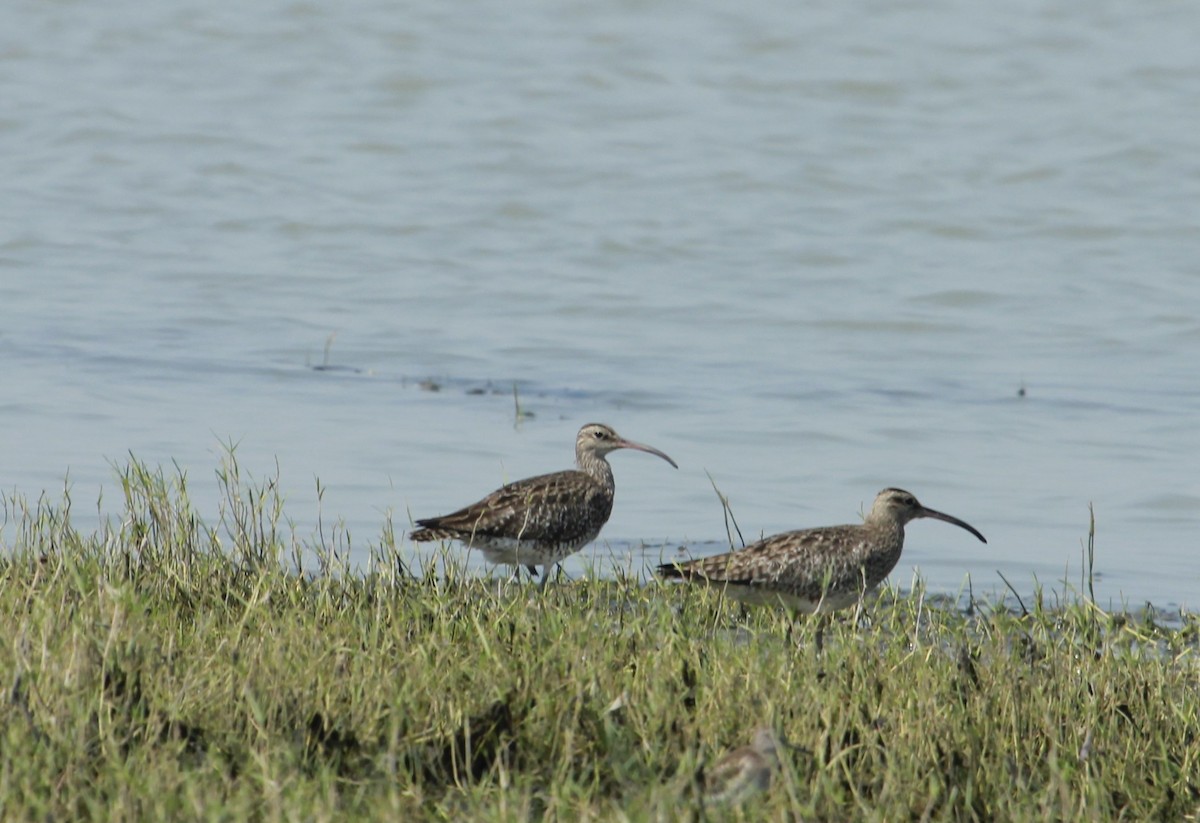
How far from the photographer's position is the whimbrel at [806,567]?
27.3ft

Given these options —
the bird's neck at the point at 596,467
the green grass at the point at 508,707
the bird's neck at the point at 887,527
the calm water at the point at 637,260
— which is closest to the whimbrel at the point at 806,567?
the bird's neck at the point at 887,527

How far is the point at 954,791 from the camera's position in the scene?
227 inches

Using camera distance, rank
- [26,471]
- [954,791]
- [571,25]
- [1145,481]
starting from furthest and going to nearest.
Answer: [571,25] → [1145,481] → [26,471] → [954,791]

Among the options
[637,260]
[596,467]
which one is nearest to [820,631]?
[596,467]

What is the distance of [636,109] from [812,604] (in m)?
19.1

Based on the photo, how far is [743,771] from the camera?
556cm

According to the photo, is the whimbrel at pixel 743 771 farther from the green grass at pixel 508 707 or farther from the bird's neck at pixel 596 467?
the bird's neck at pixel 596 467

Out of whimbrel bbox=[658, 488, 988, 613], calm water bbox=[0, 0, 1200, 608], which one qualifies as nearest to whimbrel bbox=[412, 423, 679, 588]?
calm water bbox=[0, 0, 1200, 608]

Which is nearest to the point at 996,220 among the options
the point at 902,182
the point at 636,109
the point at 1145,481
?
the point at 902,182

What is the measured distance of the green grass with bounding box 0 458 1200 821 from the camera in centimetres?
540

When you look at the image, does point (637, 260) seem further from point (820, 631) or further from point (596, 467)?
point (820, 631)

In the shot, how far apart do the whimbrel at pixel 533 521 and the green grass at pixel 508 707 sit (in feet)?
4.80

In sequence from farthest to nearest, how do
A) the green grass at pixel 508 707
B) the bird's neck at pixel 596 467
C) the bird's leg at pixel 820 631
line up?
the bird's neck at pixel 596 467 → the bird's leg at pixel 820 631 → the green grass at pixel 508 707

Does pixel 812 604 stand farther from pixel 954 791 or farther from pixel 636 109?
pixel 636 109
